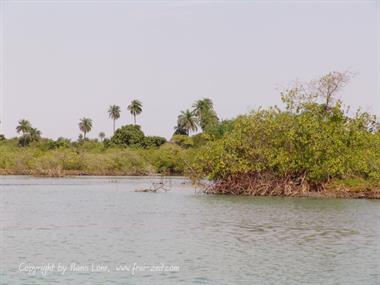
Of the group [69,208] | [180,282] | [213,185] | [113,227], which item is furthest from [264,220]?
[213,185]

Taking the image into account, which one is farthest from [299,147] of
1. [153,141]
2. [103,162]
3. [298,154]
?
[153,141]

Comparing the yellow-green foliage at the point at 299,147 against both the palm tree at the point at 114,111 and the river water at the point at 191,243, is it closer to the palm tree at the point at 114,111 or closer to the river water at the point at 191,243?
the river water at the point at 191,243

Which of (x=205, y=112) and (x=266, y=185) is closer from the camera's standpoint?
(x=266, y=185)

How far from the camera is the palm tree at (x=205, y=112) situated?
13812 cm

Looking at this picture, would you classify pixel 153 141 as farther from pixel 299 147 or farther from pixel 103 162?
pixel 299 147

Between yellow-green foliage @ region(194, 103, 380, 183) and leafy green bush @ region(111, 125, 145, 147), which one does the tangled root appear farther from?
leafy green bush @ region(111, 125, 145, 147)

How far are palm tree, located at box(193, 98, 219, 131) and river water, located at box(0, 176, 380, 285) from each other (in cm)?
9382

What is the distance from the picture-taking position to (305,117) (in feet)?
163

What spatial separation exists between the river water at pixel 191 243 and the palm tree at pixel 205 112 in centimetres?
9382

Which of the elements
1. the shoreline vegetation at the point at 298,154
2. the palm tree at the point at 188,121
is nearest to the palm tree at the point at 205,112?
the palm tree at the point at 188,121

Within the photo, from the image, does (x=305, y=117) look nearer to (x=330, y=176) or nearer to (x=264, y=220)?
(x=330, y=176)

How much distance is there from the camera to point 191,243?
25.4 meters

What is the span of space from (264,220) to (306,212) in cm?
514

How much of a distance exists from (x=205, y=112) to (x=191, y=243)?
379 feet
